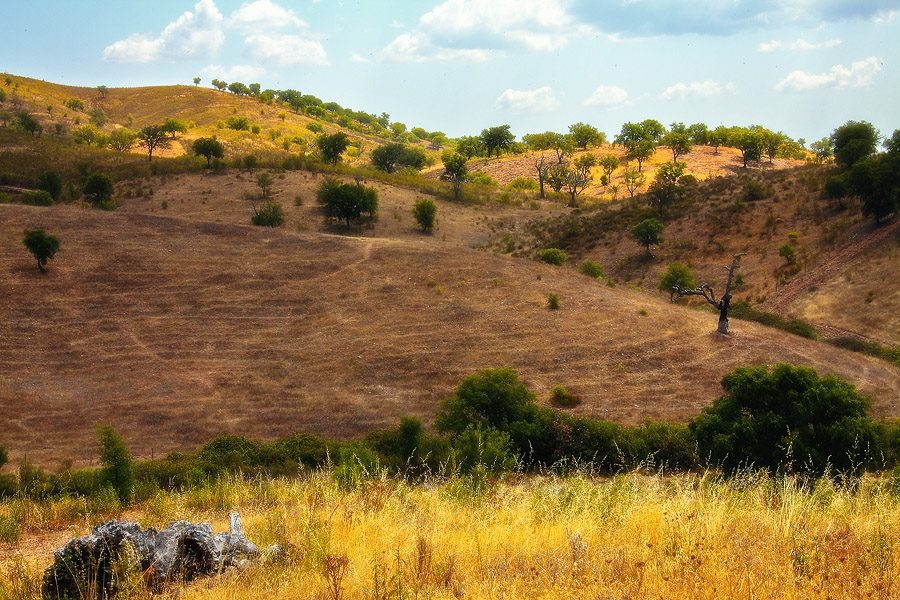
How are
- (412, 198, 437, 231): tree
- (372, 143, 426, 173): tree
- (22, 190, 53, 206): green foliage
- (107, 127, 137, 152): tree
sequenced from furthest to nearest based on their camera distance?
(372, 143, 426, 173): tree, (107, 127, 137, 152): tree, (412, 198, 437, 231): tree, (22, 190, 53, 206): green foliage

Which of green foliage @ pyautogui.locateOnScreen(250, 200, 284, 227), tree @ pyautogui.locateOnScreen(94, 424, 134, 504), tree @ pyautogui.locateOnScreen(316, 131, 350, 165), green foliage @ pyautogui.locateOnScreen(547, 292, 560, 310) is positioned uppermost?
tree @ pyautogui.locateOnScreen(316, 131, 350, 165)

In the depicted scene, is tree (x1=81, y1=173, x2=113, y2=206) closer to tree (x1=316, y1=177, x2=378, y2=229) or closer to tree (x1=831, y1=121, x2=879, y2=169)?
tree (x1=316, y1=177, x2=378, y2=229)

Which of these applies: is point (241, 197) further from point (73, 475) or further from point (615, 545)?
point (615, 545)

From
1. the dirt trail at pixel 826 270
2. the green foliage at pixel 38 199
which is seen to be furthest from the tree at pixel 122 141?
the dirt trail at pixel 826 270

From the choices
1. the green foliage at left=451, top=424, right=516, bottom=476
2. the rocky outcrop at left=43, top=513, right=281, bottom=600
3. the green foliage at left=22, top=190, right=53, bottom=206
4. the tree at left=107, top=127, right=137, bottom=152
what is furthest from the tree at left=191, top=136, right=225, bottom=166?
the rocky outcrop at left=43, top=513, right=281, bottom=600

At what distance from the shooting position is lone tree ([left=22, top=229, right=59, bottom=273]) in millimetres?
24703

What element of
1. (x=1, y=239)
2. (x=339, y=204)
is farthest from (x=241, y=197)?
(x=1, y=239)

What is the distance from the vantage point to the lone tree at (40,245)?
2470 cm

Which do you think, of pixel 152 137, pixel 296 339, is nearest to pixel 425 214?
pixel 296 339

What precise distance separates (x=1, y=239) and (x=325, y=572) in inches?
1203

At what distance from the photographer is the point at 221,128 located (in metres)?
77.1

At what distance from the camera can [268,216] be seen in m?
35.5

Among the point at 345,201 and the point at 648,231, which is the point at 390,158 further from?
the point at 648,231

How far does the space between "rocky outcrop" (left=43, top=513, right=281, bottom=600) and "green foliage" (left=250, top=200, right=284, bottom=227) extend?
105 ft
